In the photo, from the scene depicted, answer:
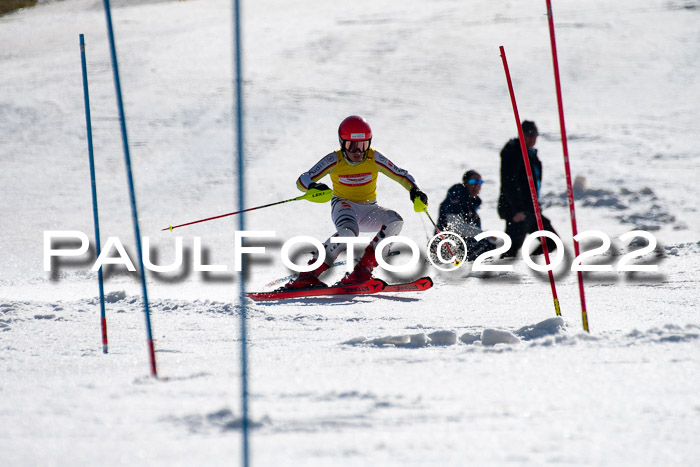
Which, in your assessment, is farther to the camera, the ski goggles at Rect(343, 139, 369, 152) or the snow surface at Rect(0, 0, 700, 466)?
the ski goggles at Rect(343, 139, 369, 152)

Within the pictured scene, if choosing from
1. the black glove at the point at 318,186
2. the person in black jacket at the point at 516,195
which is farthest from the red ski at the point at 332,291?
the person in black jacket at the point at 516,195

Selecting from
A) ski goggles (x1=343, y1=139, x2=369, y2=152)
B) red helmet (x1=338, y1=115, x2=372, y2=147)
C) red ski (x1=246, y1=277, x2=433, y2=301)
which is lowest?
red ski (x1=246, y1=277, x2=433, y2=301)

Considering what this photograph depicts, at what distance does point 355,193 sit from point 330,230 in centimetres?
327

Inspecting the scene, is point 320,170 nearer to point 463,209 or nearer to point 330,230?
point 463,209

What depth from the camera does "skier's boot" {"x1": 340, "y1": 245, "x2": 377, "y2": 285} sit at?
5.92m

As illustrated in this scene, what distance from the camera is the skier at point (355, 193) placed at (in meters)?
6.00

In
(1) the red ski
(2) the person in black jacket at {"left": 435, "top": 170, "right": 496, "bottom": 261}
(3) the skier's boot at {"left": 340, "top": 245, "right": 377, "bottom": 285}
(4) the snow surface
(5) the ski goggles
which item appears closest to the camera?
(4) the snow surface

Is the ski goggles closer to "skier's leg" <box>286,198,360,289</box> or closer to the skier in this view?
the skier

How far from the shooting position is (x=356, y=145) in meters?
6.06

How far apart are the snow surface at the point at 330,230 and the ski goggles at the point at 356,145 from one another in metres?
1.21

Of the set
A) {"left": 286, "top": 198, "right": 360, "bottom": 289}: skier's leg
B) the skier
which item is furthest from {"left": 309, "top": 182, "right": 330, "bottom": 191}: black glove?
{"left": 286, "top": 198, "right": 360, "bottom": 289}: skier's leg

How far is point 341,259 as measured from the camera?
24.8 ft

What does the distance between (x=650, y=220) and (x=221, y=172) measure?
6.36m

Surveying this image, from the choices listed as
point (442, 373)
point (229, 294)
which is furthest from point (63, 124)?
point (442, 373)
